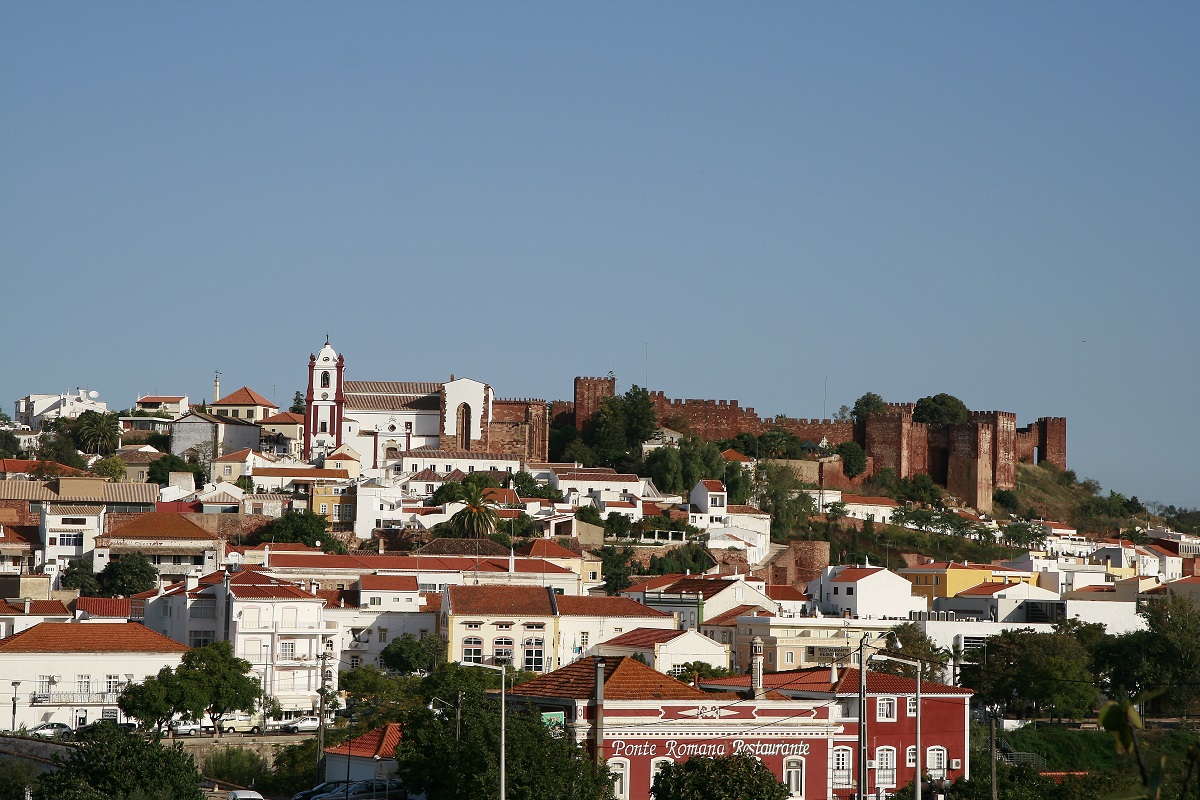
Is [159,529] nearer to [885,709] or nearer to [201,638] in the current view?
[201,638]

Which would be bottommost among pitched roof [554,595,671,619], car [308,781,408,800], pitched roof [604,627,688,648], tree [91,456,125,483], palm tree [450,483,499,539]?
car [308,781,408,800]

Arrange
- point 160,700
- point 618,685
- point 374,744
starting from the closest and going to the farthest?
1. point 618,685
2. point 374,744
3. point 160,700

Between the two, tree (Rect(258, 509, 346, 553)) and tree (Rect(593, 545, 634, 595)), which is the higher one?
tree (Rect(258, 509, 346, 553))

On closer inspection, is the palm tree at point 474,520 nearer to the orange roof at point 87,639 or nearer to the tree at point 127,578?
the tree at point 127,578

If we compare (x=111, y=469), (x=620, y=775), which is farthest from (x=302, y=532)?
(x=620, y=775)

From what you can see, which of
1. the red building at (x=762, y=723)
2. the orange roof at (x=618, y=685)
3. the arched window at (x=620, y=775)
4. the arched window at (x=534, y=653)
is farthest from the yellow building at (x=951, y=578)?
the arched window at (x=620, y=775)

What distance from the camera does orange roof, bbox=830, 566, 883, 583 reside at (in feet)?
201

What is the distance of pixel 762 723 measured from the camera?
31469mm

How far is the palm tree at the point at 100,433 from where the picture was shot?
85625 mm

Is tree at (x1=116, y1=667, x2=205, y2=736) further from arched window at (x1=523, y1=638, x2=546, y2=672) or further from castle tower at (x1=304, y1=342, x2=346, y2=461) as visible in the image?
castle tower at (x1=304, y1=342, x2=346, y2=461)

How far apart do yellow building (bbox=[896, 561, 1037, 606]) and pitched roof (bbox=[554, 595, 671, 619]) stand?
49.8ft

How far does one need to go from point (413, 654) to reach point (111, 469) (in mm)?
31105

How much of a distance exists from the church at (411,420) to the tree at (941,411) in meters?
25.4

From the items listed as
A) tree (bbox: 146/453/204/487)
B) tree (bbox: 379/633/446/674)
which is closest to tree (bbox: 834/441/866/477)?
tree (bbox: 146/453/204/487)
